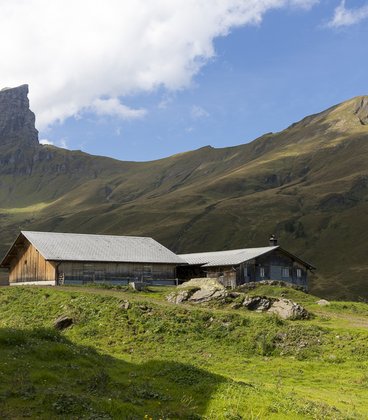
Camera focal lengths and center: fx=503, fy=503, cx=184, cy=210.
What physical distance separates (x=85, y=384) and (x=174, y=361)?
6.13 meters

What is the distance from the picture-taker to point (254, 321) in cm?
3800

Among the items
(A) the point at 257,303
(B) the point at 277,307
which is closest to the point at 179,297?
(A) the point at 257,303

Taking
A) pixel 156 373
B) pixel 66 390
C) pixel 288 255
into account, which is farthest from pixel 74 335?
pixel 288 255

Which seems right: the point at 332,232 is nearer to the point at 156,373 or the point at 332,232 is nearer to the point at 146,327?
the point at 146,327

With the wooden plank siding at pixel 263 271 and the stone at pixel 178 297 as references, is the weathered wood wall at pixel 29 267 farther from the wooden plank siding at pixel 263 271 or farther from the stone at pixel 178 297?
the wooden plank siding at pixel 263 271

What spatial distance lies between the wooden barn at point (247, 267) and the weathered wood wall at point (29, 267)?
20.7 meters

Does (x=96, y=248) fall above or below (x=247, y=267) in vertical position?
above

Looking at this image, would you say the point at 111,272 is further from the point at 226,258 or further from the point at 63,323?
the point at 63,323

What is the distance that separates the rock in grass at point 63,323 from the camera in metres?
38.8

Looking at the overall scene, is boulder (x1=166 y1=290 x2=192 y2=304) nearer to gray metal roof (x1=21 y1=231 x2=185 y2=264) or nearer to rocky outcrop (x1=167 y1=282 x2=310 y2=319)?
rocky outcrop (x1=167 y1=282 x2=310 y2=319)

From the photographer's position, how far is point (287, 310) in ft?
138

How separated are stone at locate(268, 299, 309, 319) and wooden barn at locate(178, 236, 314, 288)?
80.1 ft

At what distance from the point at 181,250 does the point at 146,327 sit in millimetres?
157007

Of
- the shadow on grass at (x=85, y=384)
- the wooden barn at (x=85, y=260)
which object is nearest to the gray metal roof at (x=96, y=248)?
the wooden barn at (x=85, y=260)
